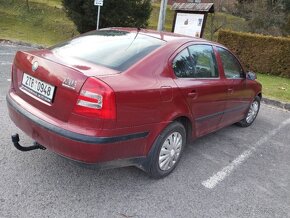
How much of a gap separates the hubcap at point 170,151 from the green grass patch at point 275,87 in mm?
5139

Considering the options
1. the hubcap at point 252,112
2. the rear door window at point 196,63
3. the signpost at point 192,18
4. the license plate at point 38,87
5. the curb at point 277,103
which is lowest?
the curb at point 277,103

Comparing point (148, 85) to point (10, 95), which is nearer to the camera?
point (148, 85)

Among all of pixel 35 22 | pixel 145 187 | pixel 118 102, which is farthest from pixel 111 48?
pixel 35 22

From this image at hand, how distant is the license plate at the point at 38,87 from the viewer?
3014mm

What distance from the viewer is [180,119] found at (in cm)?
368

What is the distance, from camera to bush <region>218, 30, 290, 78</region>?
11727 mm

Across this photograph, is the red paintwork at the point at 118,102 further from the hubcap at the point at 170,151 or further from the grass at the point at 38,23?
the grass at the point at 38,23

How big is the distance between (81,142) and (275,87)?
8.07 meters

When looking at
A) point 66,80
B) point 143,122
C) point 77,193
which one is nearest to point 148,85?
point 143,122

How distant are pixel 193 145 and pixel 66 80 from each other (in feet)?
7.71

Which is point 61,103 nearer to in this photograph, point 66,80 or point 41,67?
point 66,80

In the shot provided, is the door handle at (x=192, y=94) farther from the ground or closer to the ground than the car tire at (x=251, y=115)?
farther from the ground

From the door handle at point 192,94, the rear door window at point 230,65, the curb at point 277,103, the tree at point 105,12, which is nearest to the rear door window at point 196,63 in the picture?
the door handle at point 192,94

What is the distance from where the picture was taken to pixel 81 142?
276 centimetres
